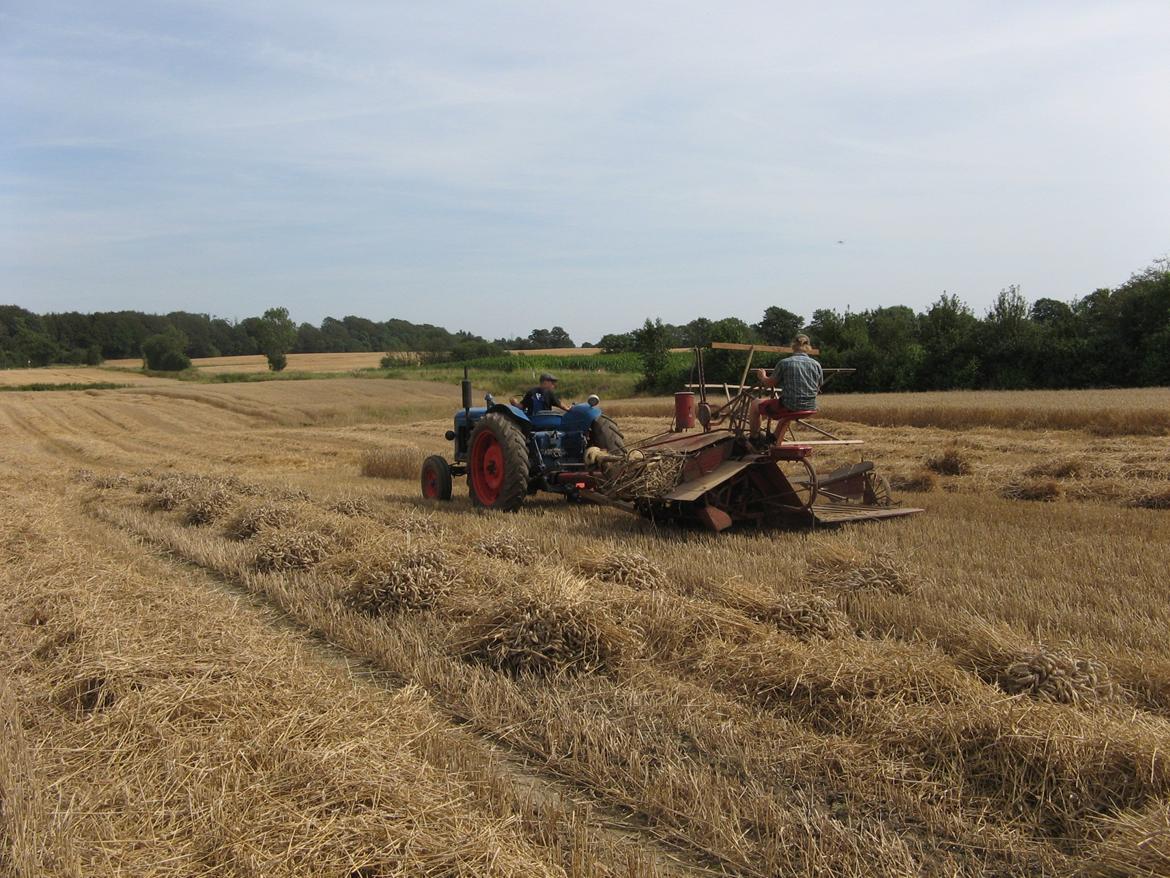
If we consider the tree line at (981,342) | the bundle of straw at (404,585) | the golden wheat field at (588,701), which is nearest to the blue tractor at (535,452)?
the golden wheat field at (588,701)

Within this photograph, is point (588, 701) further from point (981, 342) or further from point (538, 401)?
point (981, 342)

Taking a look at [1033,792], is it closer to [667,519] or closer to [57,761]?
[57,761]

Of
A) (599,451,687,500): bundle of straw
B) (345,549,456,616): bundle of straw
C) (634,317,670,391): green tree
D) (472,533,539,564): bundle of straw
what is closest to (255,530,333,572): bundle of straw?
(345,549,456,616): bundle of straw

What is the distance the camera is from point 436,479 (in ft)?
32.9

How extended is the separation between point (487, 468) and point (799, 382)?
359cm

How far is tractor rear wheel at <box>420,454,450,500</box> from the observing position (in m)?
9.85

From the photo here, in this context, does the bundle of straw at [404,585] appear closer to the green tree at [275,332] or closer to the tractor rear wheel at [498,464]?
the tractor rear wheel at [498,464]

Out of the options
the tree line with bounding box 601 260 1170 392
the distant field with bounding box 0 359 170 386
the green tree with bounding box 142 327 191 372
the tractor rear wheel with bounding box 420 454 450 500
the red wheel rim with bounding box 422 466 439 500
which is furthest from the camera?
the green tree with bounding box 142 327 191 372

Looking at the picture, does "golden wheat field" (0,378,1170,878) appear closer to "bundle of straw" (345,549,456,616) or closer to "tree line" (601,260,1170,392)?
"bundle of straw" (345,549,456,616)

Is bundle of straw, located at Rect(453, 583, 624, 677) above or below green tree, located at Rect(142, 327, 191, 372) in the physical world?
below

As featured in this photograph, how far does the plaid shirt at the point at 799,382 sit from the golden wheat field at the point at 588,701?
1078 mm

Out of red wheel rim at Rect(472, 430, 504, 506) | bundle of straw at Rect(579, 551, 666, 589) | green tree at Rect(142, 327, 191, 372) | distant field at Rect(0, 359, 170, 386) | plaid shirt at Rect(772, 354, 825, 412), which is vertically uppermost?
green tree at Rect(142, 327, 191, 372)

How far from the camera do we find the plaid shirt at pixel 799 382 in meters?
6.88

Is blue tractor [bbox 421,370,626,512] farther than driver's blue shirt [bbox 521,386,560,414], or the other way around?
driver's blue shirt [bbox 521,386,560,414]
